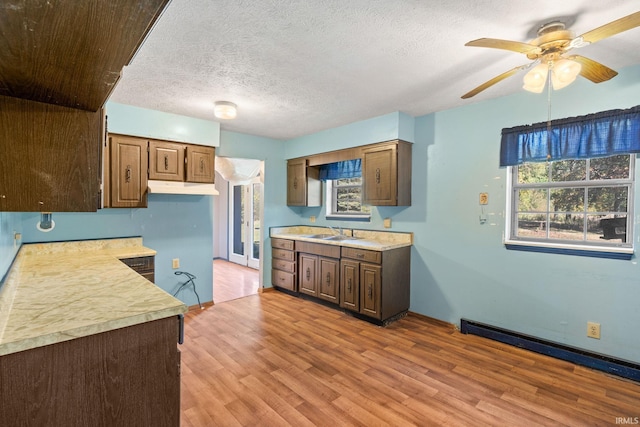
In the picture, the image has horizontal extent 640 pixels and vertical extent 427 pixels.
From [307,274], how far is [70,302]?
2.97 m

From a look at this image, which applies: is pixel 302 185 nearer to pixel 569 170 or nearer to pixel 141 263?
pixel 141 263

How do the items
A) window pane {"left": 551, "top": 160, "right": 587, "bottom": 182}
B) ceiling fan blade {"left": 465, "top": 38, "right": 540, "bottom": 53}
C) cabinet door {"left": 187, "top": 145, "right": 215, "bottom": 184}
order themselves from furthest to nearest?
cabinet door {"left": 187, "top": 145, "right": 215, "bottom": 184} → window pane {"left": 551, "top": 160, "right": 587, "bottom": 182} → ceiling fan blade {"left": 465, "top": 38, "right": 540, "bottom": 53}

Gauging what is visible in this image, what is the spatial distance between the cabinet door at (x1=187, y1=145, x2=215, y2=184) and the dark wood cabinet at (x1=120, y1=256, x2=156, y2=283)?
107 cm

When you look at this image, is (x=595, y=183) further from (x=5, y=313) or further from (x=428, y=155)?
(x=5, y=313)

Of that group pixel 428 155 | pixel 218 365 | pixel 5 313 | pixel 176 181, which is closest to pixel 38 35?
pixel 5 313

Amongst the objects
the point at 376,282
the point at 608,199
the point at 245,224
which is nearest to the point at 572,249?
the point at 608,199

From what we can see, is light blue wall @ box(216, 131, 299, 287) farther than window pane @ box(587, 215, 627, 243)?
Yes

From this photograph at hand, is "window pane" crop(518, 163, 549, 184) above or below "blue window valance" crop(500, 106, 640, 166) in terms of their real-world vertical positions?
below

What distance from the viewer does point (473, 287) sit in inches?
125

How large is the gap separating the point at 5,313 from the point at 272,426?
1.44 m

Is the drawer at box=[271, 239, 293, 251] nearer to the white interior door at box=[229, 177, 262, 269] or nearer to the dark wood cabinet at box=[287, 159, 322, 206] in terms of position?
the dark wood cabinet at box=[287, 159, 322, 206]

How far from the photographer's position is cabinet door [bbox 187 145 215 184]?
142 inches

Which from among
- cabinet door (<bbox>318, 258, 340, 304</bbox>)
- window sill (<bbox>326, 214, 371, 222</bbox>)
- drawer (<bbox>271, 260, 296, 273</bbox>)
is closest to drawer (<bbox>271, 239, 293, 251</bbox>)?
drawer (<bbox>271, 260, 296, 273</bbox>)

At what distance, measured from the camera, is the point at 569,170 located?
2.71m
